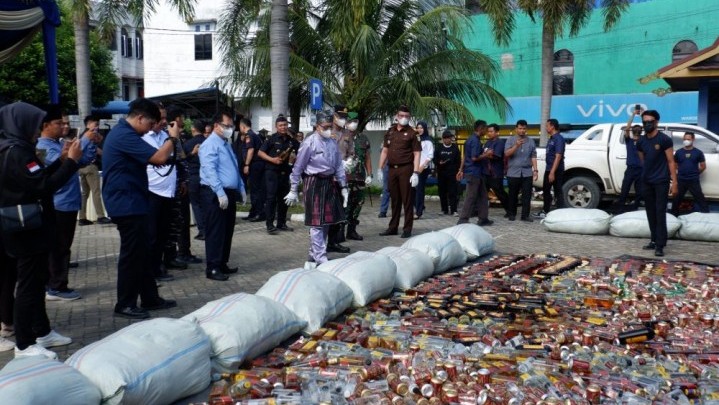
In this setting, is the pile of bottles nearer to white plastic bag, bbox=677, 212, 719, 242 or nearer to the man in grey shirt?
white plastic bag, bbox=677, 212, 719, 242

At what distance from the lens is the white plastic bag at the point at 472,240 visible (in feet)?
32.0

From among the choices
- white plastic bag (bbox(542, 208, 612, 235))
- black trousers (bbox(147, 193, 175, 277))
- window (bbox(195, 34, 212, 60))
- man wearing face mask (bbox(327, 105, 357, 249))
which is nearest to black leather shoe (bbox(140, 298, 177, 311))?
black trousers (bbox(147, 193, 175, 277))

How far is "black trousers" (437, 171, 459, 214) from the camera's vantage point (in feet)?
51.8

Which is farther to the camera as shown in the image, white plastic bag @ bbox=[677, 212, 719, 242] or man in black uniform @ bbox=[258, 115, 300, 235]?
man in black uniform @ bbox=[258, 115, 300, 235]

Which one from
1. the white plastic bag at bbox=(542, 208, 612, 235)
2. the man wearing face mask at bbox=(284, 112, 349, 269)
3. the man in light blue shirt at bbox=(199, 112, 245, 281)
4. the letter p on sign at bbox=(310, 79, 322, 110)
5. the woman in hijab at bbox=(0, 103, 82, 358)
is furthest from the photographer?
the letter p on sign at bbox=(310, 79, 322, 110)

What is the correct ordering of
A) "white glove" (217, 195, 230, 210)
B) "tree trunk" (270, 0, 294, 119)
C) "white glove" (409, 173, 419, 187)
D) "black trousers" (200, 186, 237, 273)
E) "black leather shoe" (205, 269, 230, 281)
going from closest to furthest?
"white glove" (217, 195, 230, 210)
"black trousers" (200, 186, 237, 273)
"black leather shoe" (205, 269, 230, 281)
"white glove" (409, 173, 419, 187)
"tree trunk" (270, 0, 294, 119)

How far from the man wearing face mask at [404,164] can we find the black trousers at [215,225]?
12.6ft

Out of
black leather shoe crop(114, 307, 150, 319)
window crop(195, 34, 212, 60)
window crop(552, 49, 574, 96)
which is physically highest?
window crop(195, 34, 212, 60)

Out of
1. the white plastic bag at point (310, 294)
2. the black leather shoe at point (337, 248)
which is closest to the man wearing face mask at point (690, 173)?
the black leather shoe at point (337, 248)

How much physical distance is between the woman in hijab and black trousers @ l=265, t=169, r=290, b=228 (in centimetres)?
710

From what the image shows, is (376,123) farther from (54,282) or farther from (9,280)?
(9,280)

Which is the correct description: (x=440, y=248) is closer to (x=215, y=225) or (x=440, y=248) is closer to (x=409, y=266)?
(x=409, y=266)

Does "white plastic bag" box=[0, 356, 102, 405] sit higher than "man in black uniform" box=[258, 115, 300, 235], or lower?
lower

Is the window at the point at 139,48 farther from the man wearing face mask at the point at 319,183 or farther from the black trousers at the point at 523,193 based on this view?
the man wearing face mask at the point at 319,183
